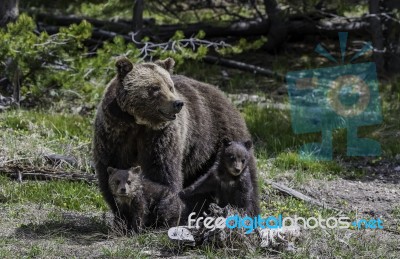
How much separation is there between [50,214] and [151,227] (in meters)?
1.05

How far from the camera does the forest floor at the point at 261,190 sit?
601 centimetres

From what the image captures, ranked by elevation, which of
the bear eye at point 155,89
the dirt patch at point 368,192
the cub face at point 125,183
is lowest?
the dirt patch at point 368,192

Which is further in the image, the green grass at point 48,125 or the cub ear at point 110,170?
the green grass at point 48,125

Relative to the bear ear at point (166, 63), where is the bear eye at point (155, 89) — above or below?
below

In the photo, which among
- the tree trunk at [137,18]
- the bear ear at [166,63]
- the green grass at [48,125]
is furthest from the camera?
the tree trunk at [137,18]

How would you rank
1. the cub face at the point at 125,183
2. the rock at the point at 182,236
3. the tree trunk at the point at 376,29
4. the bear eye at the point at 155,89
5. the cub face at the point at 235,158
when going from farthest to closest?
the tree trunk at the point at 376,29 → the bear eye at the point at 155,89 → the cub face at the point at 235,158 → the cub face at the point at 125,183 → the rock at the point at 182,236

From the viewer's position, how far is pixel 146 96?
6.54m

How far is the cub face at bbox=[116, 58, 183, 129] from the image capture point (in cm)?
650

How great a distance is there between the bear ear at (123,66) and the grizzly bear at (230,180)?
1.00 metres

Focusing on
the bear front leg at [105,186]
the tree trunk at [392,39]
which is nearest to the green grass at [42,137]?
the bear front leg at [105,186]

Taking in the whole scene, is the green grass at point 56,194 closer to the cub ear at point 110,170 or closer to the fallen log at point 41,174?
the fallen log at point 41,174

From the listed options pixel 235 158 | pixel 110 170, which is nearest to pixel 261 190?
pixel 235 158

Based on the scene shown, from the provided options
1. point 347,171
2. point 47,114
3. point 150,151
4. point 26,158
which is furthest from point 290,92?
point 150,151

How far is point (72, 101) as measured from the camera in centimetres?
1118
